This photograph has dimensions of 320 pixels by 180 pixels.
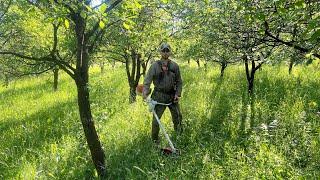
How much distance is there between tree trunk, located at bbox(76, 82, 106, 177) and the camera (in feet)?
20.5

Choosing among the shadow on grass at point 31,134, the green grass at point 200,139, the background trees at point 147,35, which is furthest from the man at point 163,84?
the shadow on grass at point 31,134

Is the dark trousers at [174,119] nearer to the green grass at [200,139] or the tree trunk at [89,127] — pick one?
the green grass at [200,139]

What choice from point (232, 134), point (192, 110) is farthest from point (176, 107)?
point (192, 110)

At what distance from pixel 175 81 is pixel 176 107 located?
0.52 metres

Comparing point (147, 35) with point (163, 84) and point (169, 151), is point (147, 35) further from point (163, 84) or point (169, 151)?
point (169, 151)

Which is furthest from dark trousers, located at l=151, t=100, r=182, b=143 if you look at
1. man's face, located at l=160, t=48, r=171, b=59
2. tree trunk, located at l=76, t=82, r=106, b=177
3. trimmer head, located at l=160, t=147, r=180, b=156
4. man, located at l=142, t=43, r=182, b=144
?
tree trunk, located at l=76, t=82, r=106, b=177

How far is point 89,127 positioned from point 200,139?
2274mm

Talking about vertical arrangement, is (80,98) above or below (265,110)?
above

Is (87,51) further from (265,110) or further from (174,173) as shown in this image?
(265,110)

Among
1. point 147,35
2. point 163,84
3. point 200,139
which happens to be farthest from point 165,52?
point 147,35

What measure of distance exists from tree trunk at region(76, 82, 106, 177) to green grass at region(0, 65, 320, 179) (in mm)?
280

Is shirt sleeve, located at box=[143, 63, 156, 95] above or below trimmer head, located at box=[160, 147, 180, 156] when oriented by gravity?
above

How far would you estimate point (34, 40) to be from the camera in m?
14.0

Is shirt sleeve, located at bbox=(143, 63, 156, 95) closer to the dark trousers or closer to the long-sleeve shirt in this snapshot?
the long-sleeve shirt
